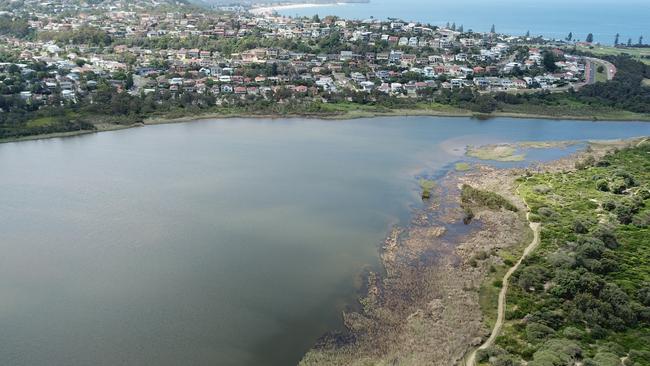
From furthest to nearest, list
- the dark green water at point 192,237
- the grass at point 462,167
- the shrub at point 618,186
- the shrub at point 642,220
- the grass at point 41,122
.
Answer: the grass at point 41,122
the grass at point 462,167
the shrub at point 618,186
the shrub at point 642,220
the dark green water at point 192,237

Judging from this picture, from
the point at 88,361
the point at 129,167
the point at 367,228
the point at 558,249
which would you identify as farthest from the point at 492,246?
the point at 129,167

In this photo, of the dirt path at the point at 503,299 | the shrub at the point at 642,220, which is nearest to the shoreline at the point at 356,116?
the dirt path at the point at 503,299

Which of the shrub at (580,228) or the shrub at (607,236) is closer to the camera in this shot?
the shrub at (607,236)

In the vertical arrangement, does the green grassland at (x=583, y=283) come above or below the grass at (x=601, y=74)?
below

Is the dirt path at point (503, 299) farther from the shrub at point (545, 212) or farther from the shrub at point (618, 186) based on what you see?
the shrub at point (618, 186)

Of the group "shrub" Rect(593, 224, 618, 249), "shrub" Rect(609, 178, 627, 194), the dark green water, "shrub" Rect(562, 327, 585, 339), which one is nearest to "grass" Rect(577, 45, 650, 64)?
the dark green water

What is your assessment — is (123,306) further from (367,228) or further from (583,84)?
(583,84)
